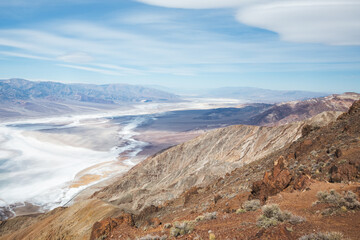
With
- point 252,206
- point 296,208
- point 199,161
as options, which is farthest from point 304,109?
point 296,208

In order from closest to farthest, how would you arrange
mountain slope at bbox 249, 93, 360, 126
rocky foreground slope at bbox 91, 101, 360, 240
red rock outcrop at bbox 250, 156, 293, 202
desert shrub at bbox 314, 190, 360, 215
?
rocky foreground slope at bbox 91, 101, 360, 240 < desert shrub at bbox 314, 190, 360, 215 < red rock outcrop at bbox 250, 156, 293, 202 < mountain slope at bbox 249, 93, 360, 126

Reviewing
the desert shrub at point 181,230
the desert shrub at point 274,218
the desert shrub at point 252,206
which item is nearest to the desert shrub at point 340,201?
the desert shrub at point 274,218

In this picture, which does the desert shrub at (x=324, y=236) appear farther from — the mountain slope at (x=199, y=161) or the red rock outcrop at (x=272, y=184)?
the mountain slope at (x=199, y=161)

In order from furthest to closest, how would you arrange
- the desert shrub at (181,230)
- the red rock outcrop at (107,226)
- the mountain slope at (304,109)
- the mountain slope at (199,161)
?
the mountain slope at (304,109) < the mountain slope at (199,161) < the red rock outcrop at (107,226) < the desert shrub at (181,230)

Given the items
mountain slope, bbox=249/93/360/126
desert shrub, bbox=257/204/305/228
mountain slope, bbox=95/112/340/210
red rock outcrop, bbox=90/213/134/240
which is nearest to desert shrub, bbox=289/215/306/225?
desert shrub, bbox=257/204/305/228

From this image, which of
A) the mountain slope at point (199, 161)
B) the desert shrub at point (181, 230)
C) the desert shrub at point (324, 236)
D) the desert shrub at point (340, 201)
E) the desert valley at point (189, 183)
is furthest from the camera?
the mountain slope at point (199, 161)

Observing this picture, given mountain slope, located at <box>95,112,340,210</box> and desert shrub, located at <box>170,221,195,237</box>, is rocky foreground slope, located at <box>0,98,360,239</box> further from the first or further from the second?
mountain slope, located at <box>95,112,340,210</box>
